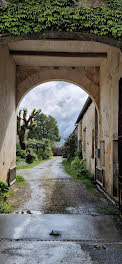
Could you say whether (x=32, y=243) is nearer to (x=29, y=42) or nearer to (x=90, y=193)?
(x=90, y=193)

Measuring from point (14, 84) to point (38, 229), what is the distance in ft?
18.4

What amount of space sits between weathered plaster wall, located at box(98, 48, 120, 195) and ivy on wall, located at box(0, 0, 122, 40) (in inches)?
88.5

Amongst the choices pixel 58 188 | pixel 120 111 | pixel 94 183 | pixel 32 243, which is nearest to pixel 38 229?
pixel 32 243

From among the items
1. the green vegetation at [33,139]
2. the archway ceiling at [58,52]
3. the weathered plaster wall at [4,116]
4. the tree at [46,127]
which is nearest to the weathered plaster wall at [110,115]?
the archway ceiling at [58,52]

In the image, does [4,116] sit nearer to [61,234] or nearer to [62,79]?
[62,79]

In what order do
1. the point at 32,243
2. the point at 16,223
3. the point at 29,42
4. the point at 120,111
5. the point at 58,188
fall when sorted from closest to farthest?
the point at 32,243, the point at 16,223, the point at 120,111, the point at 29,42, the point at 58,188

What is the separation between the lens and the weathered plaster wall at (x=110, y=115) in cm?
539

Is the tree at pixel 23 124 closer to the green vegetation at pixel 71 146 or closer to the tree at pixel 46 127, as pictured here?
the green vegetation at pixel 71 146

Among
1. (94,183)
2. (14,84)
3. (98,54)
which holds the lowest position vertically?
(94,183)

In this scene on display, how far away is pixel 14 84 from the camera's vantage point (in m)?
7.65

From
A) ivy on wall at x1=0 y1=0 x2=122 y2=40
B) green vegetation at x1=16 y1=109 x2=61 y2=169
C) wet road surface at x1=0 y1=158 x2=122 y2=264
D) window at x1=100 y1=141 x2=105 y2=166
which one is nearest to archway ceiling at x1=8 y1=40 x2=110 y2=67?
window at x1=100 y1=141 x2=105 y2=166

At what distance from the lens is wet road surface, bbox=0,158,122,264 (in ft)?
8.53

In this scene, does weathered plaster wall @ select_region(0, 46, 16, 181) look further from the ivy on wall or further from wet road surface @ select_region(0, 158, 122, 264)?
the ivy on wall

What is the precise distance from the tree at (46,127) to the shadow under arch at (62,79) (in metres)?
19.9
